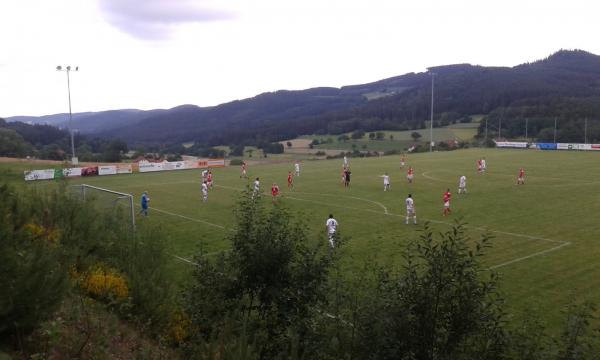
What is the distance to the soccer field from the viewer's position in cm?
1948

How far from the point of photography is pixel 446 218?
31.2 metres

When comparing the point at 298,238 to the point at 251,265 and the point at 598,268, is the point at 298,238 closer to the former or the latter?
the point at 251,265

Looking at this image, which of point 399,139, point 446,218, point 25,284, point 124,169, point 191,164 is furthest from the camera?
point 399,139

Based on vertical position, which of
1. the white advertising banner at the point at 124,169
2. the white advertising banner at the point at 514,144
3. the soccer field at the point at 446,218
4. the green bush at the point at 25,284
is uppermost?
the white advertising banner at the point at 514,144

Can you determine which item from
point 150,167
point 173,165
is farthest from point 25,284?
point 173,165

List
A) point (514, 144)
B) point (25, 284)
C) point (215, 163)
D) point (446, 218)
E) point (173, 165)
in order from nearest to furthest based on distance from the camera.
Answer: point (25, 284) → point (446, 218) → point (173, 165) → point (215, 163) → point (514, 144)

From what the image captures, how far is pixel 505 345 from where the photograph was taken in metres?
9.07

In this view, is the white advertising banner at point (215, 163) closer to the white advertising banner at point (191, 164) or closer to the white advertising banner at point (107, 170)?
the white advertising banner at point (191, 164)

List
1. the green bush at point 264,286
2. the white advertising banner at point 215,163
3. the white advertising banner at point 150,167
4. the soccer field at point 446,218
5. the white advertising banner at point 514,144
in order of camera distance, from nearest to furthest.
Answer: the green bush at point 264,286
the soccer field at point 446,218
the white advertising banner at point 150,167
the white advertising banner at point 215,163
the white advertising banner at point 514,144

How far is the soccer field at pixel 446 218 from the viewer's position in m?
19.5

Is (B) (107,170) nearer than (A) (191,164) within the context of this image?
Yes

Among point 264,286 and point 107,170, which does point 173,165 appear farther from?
point 264,286

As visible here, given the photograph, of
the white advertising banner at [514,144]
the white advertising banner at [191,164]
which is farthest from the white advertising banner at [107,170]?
the white advertising banner at [514,144]

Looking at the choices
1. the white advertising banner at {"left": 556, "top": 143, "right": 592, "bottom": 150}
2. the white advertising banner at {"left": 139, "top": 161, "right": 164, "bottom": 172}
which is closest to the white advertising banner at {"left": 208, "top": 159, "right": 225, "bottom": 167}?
the white advertising banner at {"left": 139, "top": 161, "right": 164, "bottom": 172}
